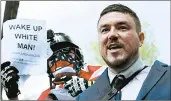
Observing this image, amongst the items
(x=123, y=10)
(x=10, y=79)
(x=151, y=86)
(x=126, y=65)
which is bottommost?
(x=10, y=79)

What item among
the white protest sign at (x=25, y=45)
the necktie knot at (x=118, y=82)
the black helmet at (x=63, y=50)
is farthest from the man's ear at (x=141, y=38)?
the white protest sign at (x=25, y=45)

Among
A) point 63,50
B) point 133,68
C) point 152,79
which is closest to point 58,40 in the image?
point 63,50

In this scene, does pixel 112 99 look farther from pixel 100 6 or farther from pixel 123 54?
pixel 100 6

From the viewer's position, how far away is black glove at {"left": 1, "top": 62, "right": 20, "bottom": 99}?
2623 millimetres

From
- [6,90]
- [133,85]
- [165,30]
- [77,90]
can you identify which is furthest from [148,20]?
[6,90]

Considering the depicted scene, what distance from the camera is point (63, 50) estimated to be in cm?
264

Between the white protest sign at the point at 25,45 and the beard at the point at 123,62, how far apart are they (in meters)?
0.50

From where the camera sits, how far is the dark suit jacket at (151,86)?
235cm

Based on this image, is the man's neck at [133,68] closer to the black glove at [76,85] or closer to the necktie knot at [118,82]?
the necktie knot at [118,82]

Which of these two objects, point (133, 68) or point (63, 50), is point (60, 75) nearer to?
point (63, 50)

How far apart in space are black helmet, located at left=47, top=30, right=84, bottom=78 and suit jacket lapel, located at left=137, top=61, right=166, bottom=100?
50cm

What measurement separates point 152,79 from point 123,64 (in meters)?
0.24

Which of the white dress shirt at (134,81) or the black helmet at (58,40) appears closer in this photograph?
the white dress shirt at (134,81)

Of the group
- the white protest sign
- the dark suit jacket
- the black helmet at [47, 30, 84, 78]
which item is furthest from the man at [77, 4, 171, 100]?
the white protest sign
